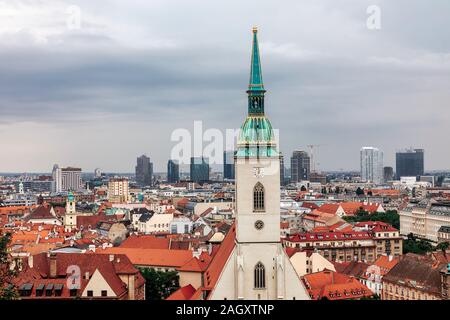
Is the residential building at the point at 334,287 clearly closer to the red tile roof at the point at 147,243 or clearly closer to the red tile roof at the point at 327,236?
the red tile roof at the point at 147,243

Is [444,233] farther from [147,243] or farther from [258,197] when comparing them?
[258,197]

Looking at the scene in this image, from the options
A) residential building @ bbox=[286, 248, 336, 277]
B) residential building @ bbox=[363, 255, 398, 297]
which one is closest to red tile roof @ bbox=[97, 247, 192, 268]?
residential building @ bbox=[286, 248, 336, 277]

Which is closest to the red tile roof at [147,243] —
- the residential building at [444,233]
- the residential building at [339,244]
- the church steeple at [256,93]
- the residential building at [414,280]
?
the residential building at [339,244]

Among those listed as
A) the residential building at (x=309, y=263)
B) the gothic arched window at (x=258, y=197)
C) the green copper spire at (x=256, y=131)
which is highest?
the green copper spire at (x=256, y=131)

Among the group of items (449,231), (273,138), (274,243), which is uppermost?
(273,138)

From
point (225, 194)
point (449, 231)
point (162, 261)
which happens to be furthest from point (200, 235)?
point (225, 194)

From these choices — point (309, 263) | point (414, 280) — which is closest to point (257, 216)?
point (414, 280)
